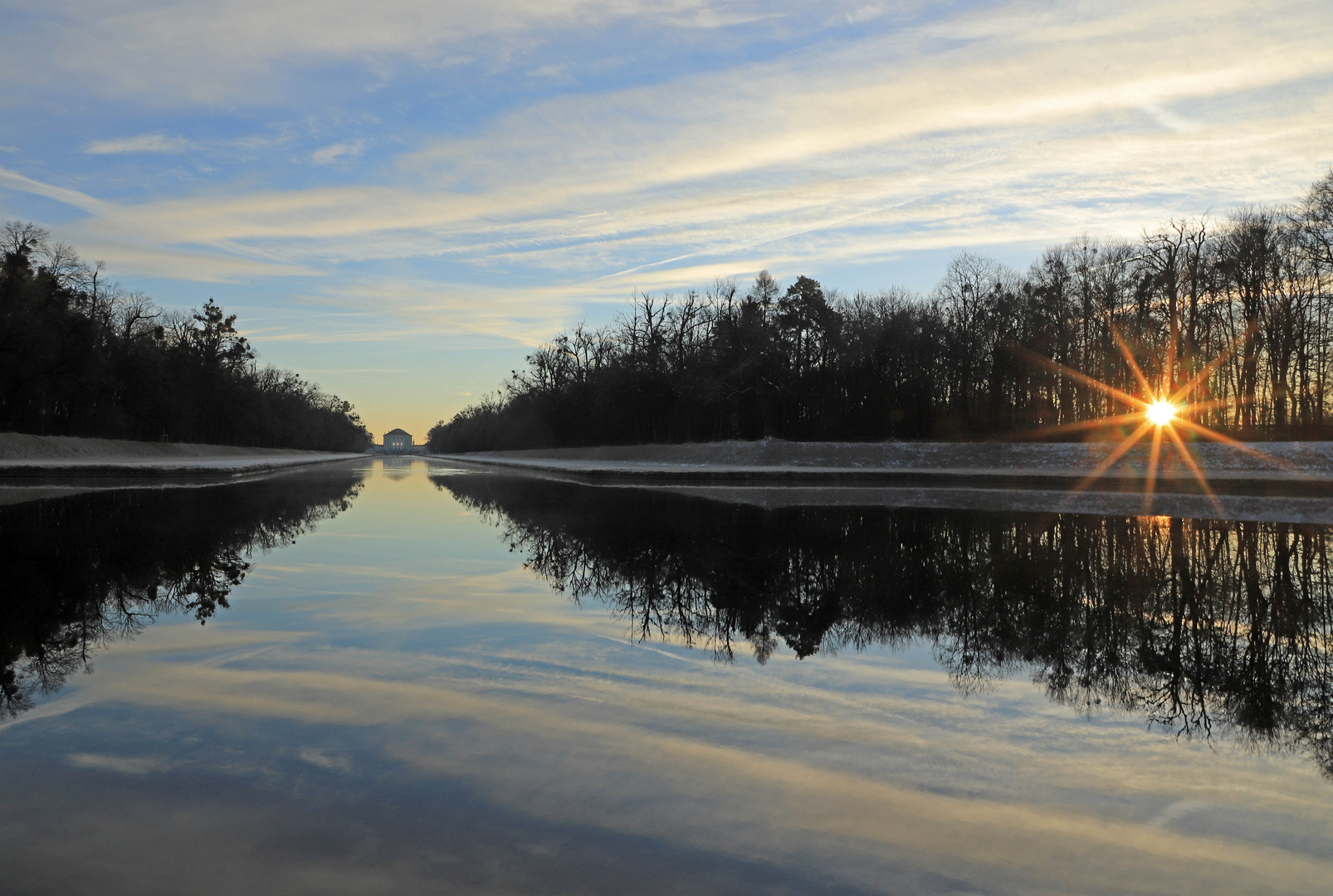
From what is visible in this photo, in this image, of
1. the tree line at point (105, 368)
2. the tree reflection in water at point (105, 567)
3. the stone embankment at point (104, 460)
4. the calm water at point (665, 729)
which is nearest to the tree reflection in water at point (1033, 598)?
the calm water at point (665, 729)

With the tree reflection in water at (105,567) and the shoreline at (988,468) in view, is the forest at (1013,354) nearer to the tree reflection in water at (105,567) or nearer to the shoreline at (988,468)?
the shoreline at (988,468)

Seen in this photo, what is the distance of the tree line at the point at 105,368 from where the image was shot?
50.3 m

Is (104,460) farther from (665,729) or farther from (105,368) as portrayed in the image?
(665,729)

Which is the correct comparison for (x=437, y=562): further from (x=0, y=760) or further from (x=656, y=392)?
(x=656, y=392)

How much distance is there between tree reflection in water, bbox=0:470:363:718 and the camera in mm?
5703

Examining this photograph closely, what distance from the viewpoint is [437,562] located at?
10.7 metres

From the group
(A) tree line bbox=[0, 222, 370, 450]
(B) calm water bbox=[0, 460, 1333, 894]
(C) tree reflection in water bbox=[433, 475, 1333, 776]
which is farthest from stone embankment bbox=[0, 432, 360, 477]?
(B) calm water bbox=[0, 460, 1333, 894]

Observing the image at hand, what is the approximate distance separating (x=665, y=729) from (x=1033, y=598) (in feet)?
16.7

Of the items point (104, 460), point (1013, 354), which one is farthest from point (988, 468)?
point (104, 460)

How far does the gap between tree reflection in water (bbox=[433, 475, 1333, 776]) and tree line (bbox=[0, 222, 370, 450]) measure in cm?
4981

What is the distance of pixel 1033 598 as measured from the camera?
8031 millimetres

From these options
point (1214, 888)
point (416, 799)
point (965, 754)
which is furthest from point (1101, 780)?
point (416, 799)

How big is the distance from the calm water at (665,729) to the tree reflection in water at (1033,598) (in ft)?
0.17

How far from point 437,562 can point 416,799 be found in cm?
751
